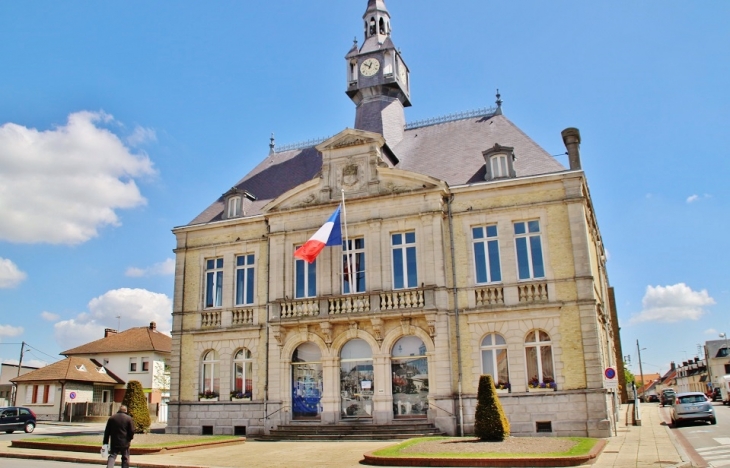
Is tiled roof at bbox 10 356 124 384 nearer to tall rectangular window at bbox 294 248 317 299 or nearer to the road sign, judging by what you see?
tall rectangular window at bbox 294 248 317 299

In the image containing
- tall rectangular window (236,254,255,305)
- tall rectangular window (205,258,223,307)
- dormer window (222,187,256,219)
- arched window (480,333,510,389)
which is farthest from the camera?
dormer window (222,187,256,219)

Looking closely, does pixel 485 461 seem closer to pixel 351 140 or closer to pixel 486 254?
pixel 486 254

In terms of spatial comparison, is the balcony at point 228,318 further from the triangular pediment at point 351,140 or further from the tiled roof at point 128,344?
the tiled roof at point 128,344

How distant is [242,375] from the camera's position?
27516 millimetres

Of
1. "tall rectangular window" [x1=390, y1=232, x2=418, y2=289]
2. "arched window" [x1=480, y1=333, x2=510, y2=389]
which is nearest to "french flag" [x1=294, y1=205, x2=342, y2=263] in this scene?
"tall rectangular window" [x1=390, y1=232, x2=418, y2=289]

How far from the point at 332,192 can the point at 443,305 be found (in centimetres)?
684

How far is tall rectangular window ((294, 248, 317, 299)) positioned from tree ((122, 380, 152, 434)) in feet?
23.1

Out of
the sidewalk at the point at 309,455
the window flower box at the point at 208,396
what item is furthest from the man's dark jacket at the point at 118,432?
the window flower box at the point at 208,396

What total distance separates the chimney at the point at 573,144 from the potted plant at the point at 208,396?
17.5 meters

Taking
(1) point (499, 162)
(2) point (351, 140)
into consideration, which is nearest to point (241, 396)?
(2) point (351, 140)

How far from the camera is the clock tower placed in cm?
3166

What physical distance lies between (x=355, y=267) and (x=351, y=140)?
17.5ft

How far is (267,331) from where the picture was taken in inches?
1061

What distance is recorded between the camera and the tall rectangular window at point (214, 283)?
28.9m
